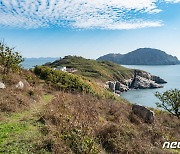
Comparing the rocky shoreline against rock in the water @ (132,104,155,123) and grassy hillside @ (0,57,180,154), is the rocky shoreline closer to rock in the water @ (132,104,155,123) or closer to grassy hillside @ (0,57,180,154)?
rock in the water @ (132,104,155,123)

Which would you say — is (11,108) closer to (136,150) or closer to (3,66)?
(136,150)

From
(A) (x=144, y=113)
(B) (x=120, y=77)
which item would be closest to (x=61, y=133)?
(A) (x=144, y=113)

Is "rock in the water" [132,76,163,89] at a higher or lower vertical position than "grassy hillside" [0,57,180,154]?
lower

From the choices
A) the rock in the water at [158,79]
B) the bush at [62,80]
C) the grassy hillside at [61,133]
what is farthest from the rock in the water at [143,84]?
the grassy hillside at [61,133]

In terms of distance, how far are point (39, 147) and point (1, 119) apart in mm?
5147

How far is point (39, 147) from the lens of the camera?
12898 millimetres

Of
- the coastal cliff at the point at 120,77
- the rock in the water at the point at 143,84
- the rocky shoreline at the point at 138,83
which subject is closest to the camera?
the rocky shoreline at the point at 138,83

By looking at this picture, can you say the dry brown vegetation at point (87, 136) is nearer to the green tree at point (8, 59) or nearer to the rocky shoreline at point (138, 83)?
the green tree at point (8, 59)

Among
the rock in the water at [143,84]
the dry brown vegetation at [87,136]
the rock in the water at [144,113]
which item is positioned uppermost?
the dry brown vegetation at [87,136]

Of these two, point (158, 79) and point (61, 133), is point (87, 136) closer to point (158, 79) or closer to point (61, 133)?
point (61, 133)

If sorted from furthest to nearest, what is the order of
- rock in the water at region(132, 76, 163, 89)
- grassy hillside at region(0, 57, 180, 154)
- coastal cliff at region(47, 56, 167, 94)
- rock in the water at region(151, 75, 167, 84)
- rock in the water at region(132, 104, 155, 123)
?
rock in the water at region(151, 75, 167, 84), rock in the water at region(132, 76, 163, 89), coastal cliff at region(47, 56, 167, 94), rock in the water at region(132, 104, 155, 123), grassy hillside at region(0, 57, 180, 154)

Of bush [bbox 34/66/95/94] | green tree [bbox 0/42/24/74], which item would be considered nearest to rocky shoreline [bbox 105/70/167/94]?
bush [bbox 34/66/95/94]

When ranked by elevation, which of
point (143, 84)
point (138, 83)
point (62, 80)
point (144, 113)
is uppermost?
point (62, 80)

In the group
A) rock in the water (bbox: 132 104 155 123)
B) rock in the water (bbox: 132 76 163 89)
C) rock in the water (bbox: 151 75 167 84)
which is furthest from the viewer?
rock in the water (bbox: 151 75 167 84)
